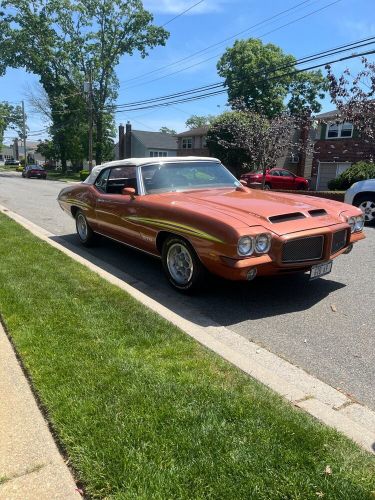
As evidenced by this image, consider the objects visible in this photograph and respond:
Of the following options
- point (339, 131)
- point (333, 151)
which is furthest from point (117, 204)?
point (339, 131)

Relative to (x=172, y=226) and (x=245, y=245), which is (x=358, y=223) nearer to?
(x=245, y=245)

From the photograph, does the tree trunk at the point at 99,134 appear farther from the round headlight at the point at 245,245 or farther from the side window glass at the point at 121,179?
the round headlight at the point at 245,245

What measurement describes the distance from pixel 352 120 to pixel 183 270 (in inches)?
542

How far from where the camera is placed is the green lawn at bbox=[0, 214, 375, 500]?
6.81 feet

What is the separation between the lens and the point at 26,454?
2344 mm

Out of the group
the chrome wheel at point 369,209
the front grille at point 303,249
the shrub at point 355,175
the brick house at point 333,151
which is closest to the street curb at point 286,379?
the front grille at point 303,249

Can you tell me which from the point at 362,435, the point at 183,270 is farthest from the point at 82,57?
the point at 362,435

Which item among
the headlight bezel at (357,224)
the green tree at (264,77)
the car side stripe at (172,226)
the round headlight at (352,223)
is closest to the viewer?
the car side stripe at (172,226)

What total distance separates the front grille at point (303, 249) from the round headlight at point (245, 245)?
34cm

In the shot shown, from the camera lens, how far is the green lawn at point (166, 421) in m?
2.08

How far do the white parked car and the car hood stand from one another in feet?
17.6

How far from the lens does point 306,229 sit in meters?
4.47

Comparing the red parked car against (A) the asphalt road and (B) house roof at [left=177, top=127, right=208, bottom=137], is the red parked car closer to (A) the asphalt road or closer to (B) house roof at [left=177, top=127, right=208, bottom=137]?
(B) house roof at [left=177, top=127, right=208, bottom=137]

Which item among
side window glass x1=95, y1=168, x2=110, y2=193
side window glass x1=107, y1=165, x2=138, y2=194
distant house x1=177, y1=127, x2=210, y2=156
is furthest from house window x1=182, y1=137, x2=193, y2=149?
side window glass x1=107, y1=165, x2=138, y2=194
